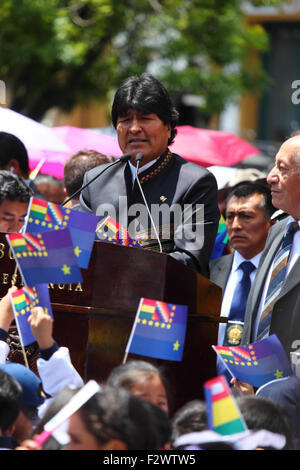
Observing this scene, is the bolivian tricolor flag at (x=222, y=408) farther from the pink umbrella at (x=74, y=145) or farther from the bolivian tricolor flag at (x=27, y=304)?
the pink umbrella at (x=74, y=145)

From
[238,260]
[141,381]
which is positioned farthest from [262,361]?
[238,260]

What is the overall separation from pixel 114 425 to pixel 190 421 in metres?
0.39

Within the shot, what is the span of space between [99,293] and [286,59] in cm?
2046

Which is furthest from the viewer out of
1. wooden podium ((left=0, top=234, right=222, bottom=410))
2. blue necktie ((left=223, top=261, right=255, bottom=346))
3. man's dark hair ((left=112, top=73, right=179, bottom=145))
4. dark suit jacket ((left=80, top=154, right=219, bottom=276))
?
blue necktie ((left=223, top=261, right=255, bottom=346))

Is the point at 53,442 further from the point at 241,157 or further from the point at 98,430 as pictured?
the point at 241,157

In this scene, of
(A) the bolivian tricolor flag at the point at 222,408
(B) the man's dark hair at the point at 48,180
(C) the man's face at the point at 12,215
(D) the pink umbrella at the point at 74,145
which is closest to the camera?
(A) the bolivian tricolor flag at the point at 222,408

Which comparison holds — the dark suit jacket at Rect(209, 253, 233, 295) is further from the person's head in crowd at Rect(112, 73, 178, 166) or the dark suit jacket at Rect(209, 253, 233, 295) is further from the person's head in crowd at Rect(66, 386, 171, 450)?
the person's head in crowd at Rect(66, 386, 171, 450)

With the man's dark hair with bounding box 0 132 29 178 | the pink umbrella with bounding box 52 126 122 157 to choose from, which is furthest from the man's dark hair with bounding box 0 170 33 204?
the pink umbrella with bounding box 52 126 122 157

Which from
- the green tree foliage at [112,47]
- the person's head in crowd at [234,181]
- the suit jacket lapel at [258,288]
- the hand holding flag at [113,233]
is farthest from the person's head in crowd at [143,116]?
the green tree foliage at [112,47]

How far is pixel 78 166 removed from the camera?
5801 mm

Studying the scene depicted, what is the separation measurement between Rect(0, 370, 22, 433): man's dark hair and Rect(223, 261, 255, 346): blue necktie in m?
1.83

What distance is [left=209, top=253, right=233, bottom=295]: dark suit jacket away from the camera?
534 cm

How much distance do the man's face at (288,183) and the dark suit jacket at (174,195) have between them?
0.96 ft

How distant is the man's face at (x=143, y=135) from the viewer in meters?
4.48
